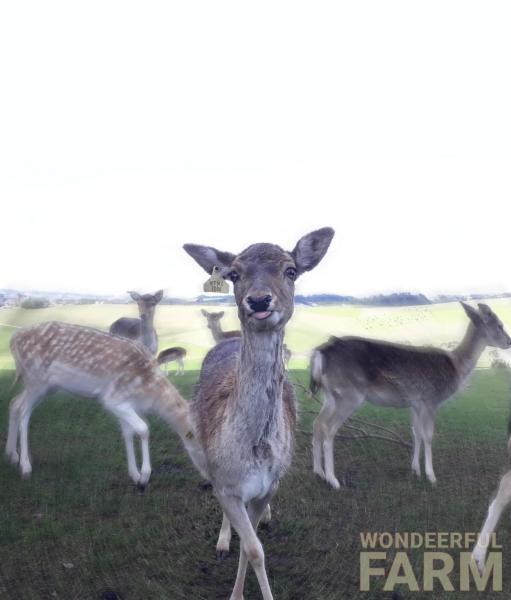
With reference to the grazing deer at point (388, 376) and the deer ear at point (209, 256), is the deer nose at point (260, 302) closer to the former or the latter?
the deer ear at point (209, 256)

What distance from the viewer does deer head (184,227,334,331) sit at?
7.34 ft

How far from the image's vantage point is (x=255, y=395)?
244 cm

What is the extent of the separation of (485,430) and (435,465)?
52 centimetres

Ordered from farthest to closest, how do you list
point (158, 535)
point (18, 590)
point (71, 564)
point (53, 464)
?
point (53, 464)
point (158, 535)
point (71, 564)
point (18, 590)

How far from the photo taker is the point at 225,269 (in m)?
2.54

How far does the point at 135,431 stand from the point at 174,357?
0.84 m

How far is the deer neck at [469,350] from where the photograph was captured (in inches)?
183

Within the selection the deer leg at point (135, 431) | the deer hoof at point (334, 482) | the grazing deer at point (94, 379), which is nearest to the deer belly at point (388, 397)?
the deer hoof at point (334, 482)

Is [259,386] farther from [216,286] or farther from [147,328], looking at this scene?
[147,328]

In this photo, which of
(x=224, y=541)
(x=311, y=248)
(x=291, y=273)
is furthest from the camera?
(x=224, y=541)

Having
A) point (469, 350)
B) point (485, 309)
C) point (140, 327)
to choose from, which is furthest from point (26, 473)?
point (485, 309)

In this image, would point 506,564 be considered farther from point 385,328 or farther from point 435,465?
point 385,328

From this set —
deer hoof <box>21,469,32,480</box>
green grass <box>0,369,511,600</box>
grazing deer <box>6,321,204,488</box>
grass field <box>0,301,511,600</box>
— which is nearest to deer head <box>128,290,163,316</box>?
grass field <box>0,301,511,600</box>

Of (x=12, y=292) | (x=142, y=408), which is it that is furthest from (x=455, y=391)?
(x=12, y=292)
